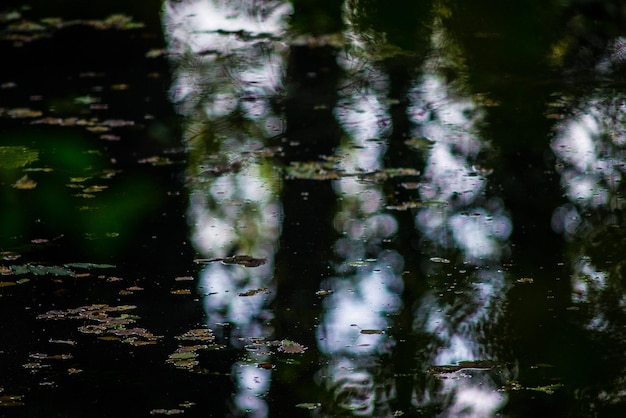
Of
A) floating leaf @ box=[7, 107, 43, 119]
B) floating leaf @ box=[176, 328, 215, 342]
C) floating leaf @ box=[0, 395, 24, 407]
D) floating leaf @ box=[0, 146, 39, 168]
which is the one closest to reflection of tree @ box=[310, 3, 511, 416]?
floating leaf @ box=[176, 328, 215, 342]

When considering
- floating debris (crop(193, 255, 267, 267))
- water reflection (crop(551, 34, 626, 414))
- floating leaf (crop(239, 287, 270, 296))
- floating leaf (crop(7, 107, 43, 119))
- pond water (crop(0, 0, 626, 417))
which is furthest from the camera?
floating leaf (crop(7, 107, 43, 119))

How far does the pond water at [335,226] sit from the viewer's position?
221 centimetres

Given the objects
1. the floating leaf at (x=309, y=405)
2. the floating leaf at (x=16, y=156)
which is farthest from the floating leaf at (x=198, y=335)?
the floating leaf at (x=16, y=156)

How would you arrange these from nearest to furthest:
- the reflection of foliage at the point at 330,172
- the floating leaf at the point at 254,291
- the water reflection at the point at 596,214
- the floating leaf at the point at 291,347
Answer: the water reflection at the point at 596,214, the floating leaf at the point at 291,347, the floating leaf at the point at 254,291, the reflection of foliage at the point at 330,172

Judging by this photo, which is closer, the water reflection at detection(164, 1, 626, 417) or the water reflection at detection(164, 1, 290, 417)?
the water reflection at detection(164, 1, 626, 417)

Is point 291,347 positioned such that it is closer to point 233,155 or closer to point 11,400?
point 11,400

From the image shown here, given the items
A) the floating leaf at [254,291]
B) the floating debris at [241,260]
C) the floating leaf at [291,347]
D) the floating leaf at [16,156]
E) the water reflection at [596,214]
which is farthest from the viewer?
the floating leaf at [16,156]

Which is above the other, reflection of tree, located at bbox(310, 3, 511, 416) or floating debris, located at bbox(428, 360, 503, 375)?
reflection of tree, located at bbox(310, 3, 511, 416)

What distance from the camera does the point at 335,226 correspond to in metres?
3.49

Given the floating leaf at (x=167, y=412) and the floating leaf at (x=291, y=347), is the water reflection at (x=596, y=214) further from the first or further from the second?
the floating leaf at (x=167, y=412)

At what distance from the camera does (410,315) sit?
2.74m

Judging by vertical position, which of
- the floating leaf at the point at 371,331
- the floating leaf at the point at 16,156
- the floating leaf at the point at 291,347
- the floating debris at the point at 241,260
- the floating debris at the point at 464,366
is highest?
the floating leaf at the point at 16,156

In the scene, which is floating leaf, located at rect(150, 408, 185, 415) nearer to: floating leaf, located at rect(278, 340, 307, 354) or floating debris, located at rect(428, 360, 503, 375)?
floating leaf, located at rect(278, 340, 307, 354)

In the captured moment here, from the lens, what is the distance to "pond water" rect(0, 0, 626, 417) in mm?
2213
